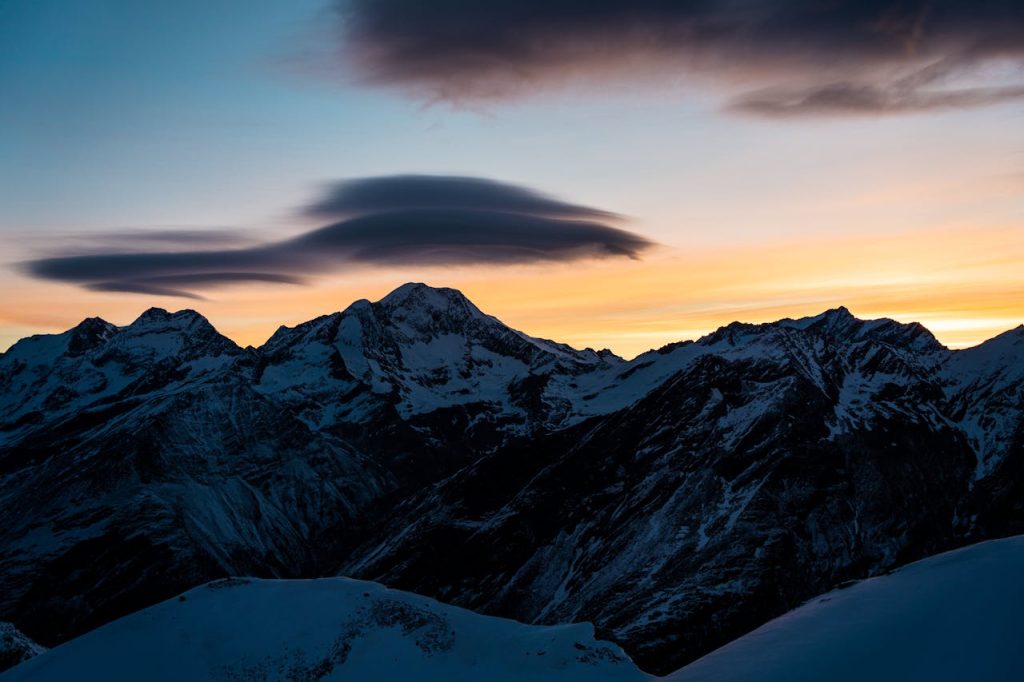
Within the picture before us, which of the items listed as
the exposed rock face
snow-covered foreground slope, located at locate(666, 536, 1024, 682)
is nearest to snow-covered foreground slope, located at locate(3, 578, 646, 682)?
snow-covered foreground slope, located at locate(666, 536, 1024, 682)

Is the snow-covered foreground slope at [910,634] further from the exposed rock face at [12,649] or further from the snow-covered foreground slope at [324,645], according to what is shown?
the exposed rock face at [12,649]

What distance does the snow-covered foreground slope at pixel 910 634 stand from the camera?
38250 mm

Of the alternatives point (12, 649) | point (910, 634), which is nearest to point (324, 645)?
point (910, 634)

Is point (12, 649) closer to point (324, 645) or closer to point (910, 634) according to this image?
point (324, 645)

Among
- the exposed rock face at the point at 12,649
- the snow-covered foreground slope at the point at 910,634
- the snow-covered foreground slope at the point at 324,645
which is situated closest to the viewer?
the snow-covered foreground slope at the point at 910,634

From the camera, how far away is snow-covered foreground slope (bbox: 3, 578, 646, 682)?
50188 millimetres

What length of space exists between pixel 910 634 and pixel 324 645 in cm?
3216

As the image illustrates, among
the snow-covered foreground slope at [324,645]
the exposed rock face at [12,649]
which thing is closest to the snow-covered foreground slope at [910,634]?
the snow-covered foreground slope at [324,645]

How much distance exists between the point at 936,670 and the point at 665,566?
147m

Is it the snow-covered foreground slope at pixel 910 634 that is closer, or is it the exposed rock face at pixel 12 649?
the snow-covered foreground slope at pixel 910 634

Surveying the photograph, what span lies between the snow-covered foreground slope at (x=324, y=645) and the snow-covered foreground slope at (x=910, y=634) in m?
9.12

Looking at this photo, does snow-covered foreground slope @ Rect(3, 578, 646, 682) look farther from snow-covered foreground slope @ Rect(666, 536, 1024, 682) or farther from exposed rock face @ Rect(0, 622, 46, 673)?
exposed rock face @ Rect(0, 622, 46, 673)

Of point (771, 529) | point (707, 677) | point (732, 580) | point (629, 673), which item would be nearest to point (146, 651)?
point (629, 673)

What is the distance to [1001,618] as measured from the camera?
39.8m
